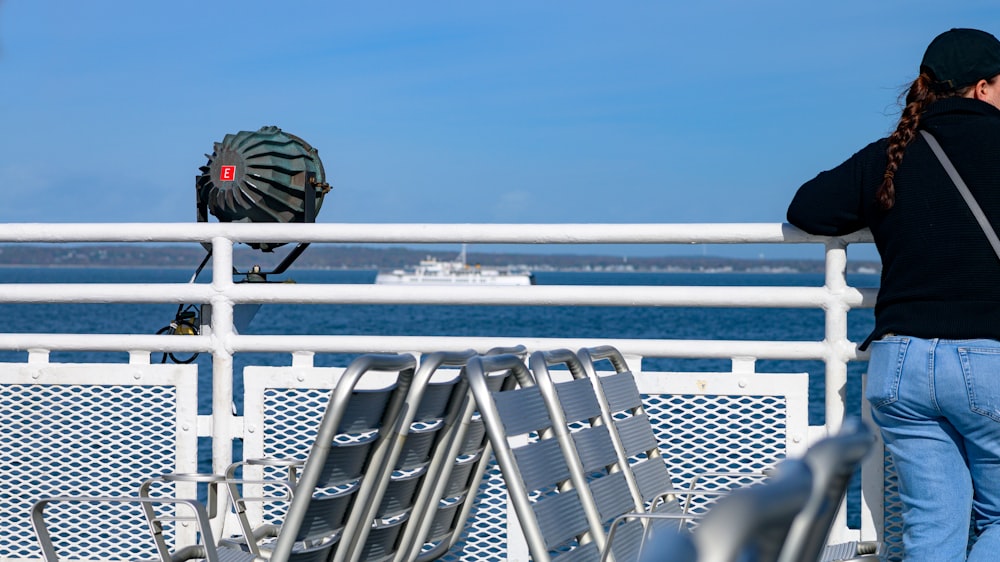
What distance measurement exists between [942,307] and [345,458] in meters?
1.62

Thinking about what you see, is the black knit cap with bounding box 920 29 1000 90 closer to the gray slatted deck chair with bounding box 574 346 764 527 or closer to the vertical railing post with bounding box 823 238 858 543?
the vertical railing post with bounding box 823 238 858 543

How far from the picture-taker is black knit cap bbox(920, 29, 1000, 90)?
10.6 feet

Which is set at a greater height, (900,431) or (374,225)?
(374,225)

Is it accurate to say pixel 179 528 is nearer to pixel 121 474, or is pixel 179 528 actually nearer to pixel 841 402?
pixel 121 474

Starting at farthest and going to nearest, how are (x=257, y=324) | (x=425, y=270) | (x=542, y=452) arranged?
(x=425, y=270), (x=257, y=324), (x=542, y=452)

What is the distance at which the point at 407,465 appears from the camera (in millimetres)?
2920

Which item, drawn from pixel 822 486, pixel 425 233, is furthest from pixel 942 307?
pixel 822 486

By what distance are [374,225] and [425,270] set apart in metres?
127

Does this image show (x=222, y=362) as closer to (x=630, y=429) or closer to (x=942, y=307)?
(x=630, y=429)

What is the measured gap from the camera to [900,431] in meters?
3.22

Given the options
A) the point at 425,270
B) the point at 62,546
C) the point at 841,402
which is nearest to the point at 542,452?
the point at 841,402

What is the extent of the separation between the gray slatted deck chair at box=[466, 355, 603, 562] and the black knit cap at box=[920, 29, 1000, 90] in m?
1.42

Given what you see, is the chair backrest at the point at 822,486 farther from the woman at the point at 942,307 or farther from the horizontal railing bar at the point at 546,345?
the horizontal railing bar at the point at 546,345

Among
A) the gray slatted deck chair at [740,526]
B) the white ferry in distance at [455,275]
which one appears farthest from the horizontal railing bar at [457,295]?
the white ferry in distance at [455,275]
